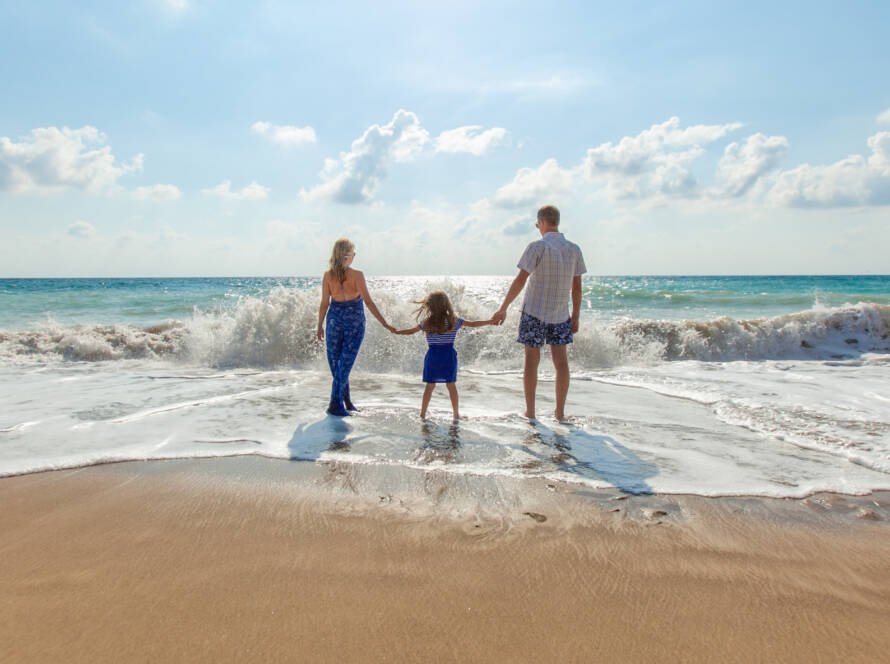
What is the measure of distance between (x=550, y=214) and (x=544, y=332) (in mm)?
1142

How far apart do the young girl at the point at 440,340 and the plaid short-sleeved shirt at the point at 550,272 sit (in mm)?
543

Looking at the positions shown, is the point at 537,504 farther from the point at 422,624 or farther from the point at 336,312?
the point at 336,312

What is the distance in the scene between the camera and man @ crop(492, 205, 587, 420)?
5.31 metres

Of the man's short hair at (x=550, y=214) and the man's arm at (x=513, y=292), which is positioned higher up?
the man's short hair at (x=550, y=214)

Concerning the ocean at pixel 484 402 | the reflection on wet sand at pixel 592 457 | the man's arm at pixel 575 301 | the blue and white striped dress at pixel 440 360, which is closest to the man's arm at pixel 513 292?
the blue and white striped dress at pixel 440 360

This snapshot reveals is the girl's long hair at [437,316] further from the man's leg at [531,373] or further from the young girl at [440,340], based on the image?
the man's leg at [531,373]

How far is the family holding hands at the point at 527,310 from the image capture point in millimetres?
5332

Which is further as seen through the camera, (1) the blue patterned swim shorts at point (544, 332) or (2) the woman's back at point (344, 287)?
(2) the woman's back at point (344, 287)

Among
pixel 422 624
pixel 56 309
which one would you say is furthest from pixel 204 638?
pixel 56 309

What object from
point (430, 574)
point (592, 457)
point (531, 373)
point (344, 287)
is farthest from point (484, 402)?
point (430, 574)

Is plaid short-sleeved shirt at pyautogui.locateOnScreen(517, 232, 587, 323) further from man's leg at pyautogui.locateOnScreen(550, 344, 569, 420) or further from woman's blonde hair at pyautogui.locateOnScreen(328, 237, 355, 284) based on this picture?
woman's blonde hair at pyautogui.locateOnScreen(328, 237, 355, 284)

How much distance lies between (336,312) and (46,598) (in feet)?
13.0

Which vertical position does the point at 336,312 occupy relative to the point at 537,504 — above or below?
above

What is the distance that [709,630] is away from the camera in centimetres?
205
